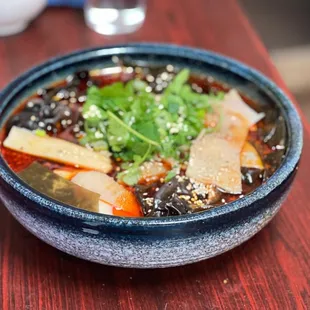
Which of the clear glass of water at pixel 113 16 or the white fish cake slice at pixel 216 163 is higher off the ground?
the white fish cake slice at pixel 216 163

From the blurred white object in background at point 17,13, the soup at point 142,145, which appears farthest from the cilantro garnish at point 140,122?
the blurred white object in background at point 17,13

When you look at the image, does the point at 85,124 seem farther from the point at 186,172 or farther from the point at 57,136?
the point at 186,172

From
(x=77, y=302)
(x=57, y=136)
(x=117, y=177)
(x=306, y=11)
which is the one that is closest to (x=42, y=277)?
(x=77, y=302)

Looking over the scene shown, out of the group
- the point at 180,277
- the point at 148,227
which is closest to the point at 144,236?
the point at 148,227

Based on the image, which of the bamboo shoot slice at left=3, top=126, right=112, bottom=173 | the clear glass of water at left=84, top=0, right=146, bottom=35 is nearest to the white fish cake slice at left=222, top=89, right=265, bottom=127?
Result: the bamboo shoot slice at left=3, top=126, right=112, bottom=173

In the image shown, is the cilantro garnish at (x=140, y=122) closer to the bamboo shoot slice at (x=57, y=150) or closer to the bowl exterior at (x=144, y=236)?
the bamboo shoot slice at (x=57, y=150)

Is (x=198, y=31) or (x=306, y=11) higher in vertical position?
(x=198, y=31)
